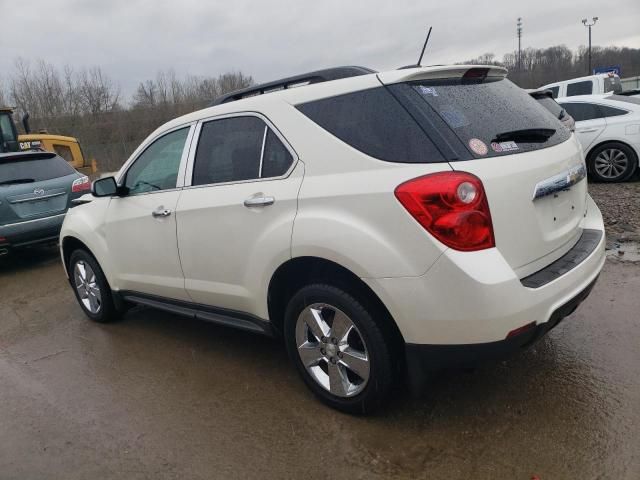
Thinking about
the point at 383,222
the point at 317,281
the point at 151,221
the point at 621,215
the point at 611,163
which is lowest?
the point at 621,215

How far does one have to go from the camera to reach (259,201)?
2920 millimetres

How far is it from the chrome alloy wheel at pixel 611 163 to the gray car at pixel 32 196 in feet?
26.8

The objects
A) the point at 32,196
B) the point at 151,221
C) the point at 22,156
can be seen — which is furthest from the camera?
the point at 22,156

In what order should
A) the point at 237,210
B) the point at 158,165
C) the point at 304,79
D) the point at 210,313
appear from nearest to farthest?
the point at 237,210 < the point at 304,79 < the point at 210,313 < the point at 158,165

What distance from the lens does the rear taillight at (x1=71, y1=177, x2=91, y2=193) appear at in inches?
293

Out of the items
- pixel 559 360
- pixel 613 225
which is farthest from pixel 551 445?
pixel 613 225

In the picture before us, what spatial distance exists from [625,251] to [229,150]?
14.0 ft

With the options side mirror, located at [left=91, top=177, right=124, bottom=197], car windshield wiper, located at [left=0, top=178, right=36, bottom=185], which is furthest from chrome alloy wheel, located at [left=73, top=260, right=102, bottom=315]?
car windshield wiper, located at [left=0, top=178, right=36, bottom=185]

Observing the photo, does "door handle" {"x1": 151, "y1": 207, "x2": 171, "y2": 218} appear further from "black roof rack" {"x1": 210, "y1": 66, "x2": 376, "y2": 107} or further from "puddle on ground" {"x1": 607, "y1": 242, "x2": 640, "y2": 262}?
"puddle on ground" {"x1": 607, "y1": 242, "x2": 640, "y2": 262}

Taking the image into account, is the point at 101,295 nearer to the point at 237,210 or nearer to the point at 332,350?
the point at 237,210

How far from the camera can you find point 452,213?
7.50ft

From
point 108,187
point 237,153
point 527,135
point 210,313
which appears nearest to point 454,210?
point 527,135

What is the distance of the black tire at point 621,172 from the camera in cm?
830

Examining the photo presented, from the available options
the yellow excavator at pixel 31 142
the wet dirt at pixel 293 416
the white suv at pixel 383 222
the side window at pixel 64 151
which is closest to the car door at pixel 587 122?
the wet dirt at pixel 293 416
